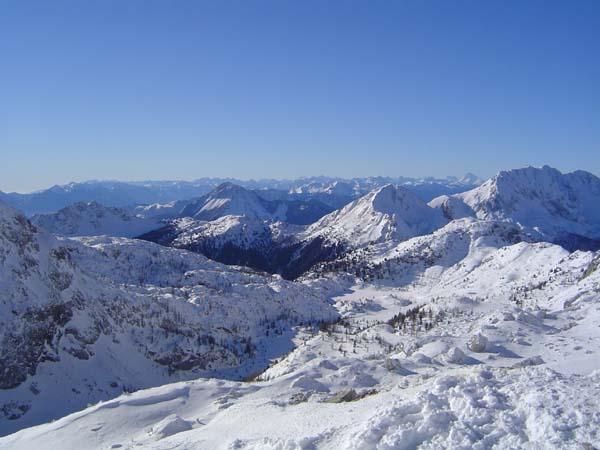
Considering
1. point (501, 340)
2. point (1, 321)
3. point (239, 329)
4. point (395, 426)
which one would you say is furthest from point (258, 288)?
point (395, 426)

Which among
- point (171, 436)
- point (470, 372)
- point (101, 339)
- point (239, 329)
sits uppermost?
point (470, 372)

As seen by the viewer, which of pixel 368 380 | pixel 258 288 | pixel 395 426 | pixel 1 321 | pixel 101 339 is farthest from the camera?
pixel 258 288

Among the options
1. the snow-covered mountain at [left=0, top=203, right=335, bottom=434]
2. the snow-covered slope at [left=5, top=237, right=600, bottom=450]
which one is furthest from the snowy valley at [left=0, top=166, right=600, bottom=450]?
the snow-covered mountain at [left=0, top=203, right=335, bottom=434]

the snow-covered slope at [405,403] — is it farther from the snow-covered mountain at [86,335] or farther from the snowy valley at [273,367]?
the snow-covered mountain at [86,335]

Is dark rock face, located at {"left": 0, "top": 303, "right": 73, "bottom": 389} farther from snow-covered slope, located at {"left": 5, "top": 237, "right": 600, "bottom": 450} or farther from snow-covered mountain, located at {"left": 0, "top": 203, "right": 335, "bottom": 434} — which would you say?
snow-covered slope, located at {"left": 5, "top": 237, "right": 600, "bottom": 450}

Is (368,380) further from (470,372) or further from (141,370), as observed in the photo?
(141,370)

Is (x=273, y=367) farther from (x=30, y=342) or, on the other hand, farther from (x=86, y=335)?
(x=30, y=342)

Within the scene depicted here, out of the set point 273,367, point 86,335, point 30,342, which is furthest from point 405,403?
point 86,335

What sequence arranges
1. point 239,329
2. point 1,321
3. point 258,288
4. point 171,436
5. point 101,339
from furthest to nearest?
1. point 258,288
2. point 239,329
3. point 101,339
4. point 1,321
5. point 171,436
